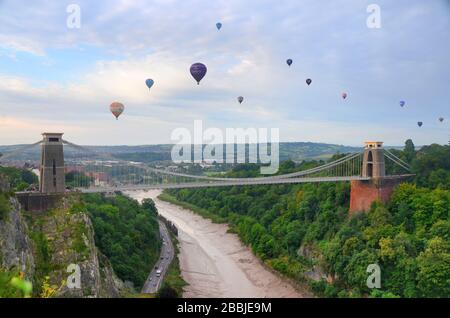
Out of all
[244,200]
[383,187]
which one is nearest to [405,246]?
[383,187]

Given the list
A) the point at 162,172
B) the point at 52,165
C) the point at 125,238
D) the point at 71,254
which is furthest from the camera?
the point at 162,172

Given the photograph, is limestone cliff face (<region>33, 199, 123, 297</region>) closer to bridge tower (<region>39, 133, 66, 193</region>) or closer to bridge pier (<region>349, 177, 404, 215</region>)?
bridge tower (<region>39, 133, 66, 193</region>)

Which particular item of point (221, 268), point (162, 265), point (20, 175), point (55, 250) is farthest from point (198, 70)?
point (20, 175)

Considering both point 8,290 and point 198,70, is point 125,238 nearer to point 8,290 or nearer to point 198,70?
point 198,70

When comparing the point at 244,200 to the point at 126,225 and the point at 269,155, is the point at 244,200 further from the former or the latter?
the point at 269,155

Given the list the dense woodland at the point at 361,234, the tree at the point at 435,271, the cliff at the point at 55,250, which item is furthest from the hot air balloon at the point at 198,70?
the tree at the point at 435,271

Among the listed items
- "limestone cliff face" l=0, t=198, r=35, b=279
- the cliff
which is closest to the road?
the cliff
